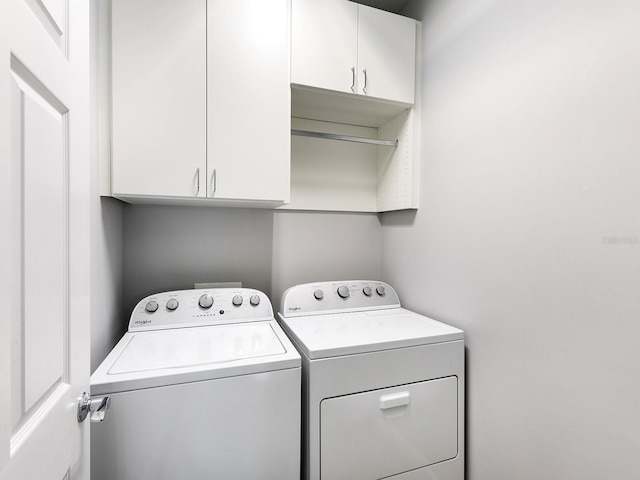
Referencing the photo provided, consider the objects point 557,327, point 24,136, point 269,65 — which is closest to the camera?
point 24,136

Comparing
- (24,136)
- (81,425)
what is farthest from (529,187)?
(81,425)

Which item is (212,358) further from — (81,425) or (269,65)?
(269,65)

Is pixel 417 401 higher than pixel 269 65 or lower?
lower

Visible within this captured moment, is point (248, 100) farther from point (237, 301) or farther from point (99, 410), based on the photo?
point (99, 410)

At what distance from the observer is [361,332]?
55.2 inches

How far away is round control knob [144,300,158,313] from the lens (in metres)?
1.46

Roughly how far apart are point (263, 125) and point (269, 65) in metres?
0.29

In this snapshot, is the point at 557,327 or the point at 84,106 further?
the point at 557,327

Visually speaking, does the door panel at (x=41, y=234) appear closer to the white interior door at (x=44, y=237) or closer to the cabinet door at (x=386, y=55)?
the white interior door at (x=44, y=237)

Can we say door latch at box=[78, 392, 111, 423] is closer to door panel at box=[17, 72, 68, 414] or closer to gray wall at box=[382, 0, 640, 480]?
door panel at box=[17, 72, 68, 414]

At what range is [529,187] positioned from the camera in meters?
1.17

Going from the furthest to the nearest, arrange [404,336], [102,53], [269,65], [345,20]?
1. [345,20]
2. [269,65]
3. [404,336]
4. [102,53]

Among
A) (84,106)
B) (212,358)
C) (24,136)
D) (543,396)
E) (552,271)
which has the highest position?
(84,106)

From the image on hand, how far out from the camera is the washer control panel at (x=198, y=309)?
1.45 m
